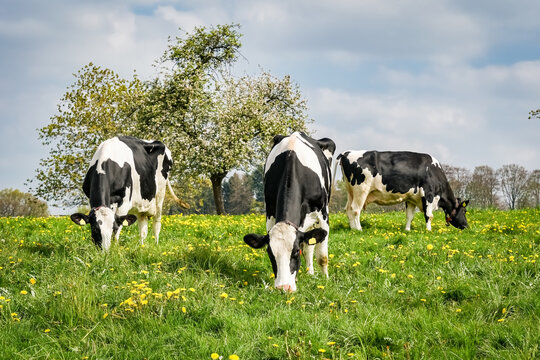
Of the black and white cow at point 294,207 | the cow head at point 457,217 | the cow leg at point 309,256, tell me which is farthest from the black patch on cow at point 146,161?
the cow head at point 457,217

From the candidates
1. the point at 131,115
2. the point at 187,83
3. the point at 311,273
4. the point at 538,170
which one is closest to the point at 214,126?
the point at 187,83

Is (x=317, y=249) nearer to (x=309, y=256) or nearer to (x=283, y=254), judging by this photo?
(x=309, y=256)

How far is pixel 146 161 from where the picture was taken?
38.5 ft

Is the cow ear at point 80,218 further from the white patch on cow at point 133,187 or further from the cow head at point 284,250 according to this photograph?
the cow head at point 284,250

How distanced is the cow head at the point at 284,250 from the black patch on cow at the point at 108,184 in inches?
157

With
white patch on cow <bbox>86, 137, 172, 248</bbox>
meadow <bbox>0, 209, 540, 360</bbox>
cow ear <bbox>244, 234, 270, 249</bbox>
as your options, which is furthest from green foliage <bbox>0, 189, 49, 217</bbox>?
cow ear <bbox>244, 234, 270, 249</bbox>

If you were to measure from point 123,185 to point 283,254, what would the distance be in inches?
202

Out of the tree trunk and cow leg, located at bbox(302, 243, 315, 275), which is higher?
the tree trunk

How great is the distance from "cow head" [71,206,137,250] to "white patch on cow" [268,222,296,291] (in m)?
3.52

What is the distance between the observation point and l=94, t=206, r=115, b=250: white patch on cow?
8651 millimetres

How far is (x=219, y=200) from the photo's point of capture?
31828 mm

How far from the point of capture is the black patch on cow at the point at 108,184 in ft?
31.2

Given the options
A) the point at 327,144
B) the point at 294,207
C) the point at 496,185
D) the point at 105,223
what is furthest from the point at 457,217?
the point at 496,185

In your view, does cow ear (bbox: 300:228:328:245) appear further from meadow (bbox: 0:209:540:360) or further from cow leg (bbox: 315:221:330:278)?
cow leg (bbox: 315:221:330:278)
